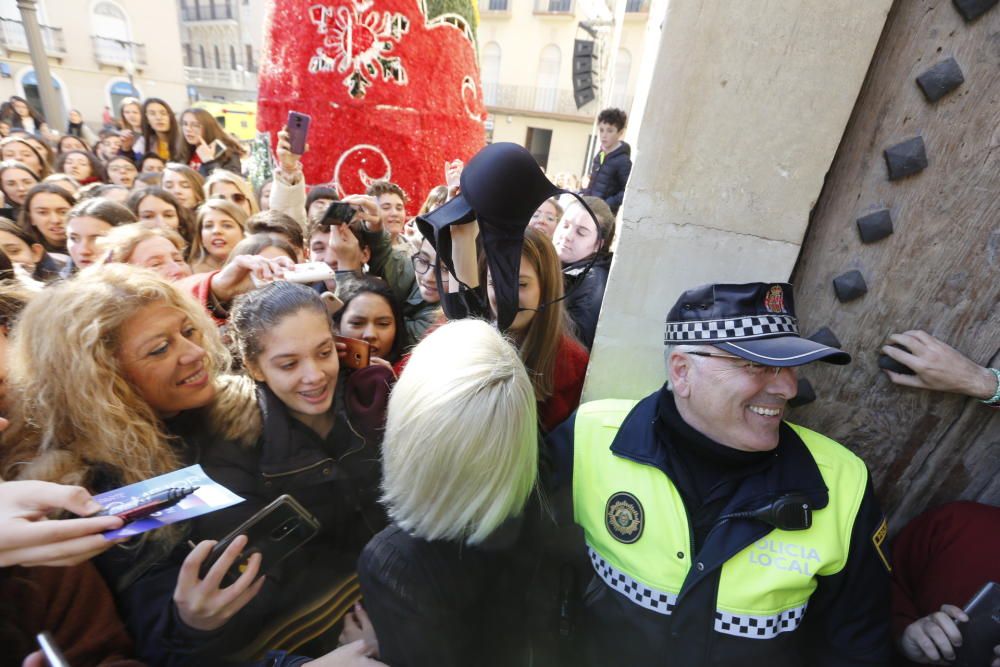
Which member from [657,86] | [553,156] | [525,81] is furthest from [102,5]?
[657,86]

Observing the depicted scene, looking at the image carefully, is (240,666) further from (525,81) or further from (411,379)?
(525,81)

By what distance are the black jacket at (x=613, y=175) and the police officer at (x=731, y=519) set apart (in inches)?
175

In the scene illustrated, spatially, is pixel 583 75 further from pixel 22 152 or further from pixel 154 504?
pixel 154 504

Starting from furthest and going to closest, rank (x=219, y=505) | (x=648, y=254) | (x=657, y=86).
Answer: (x=648, y=254), (x=657, y=86), (x=219, y=505)

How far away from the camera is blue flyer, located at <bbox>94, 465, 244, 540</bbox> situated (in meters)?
1.05

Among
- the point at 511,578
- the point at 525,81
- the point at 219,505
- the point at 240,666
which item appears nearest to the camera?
the point at 219,505

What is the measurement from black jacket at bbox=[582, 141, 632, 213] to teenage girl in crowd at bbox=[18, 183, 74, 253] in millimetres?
4871

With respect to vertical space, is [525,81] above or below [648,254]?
above

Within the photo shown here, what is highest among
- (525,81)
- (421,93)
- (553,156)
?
→ (525,81)

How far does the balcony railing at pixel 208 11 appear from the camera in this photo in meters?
30.5

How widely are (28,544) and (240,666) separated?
2.18ft

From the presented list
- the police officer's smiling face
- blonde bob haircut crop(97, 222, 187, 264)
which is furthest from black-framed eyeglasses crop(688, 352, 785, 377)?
blonde bob haircut crop(97, 222, 187, 264)

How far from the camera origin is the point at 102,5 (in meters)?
23.3

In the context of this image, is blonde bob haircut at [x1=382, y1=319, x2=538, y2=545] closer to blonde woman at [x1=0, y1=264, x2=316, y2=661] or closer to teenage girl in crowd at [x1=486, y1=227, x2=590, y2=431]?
blonde woman at [x1=0, y1=264, x2=316, y2=661]
